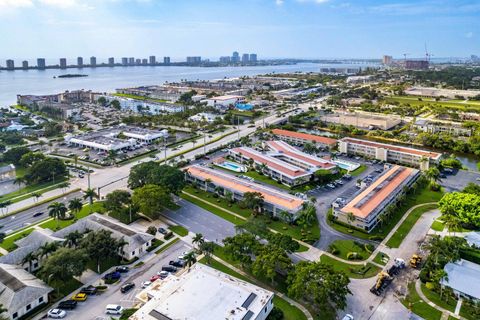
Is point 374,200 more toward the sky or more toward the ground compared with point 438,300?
more toward the sky

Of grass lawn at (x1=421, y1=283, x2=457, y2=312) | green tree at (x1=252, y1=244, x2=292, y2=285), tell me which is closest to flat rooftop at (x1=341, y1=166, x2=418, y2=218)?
grass lawn at (x1=421, y1=283, x2=457, y2=312)

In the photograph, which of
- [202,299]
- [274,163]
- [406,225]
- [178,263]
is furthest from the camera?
[274,163]

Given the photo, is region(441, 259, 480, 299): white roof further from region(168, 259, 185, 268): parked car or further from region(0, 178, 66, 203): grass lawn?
region(0, 178, 66, 203): grass lawn

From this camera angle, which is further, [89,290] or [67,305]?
[89,290]

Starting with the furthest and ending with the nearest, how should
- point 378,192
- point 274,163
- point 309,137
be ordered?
point 309,137, point 274,163, point 378,192

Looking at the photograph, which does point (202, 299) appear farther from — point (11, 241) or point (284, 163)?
point (284, 163)

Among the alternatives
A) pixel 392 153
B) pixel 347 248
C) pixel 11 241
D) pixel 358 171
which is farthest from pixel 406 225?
pixel 11 241

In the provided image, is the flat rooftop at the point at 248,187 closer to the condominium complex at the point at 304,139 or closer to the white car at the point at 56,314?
the white car at the point at 56,314
